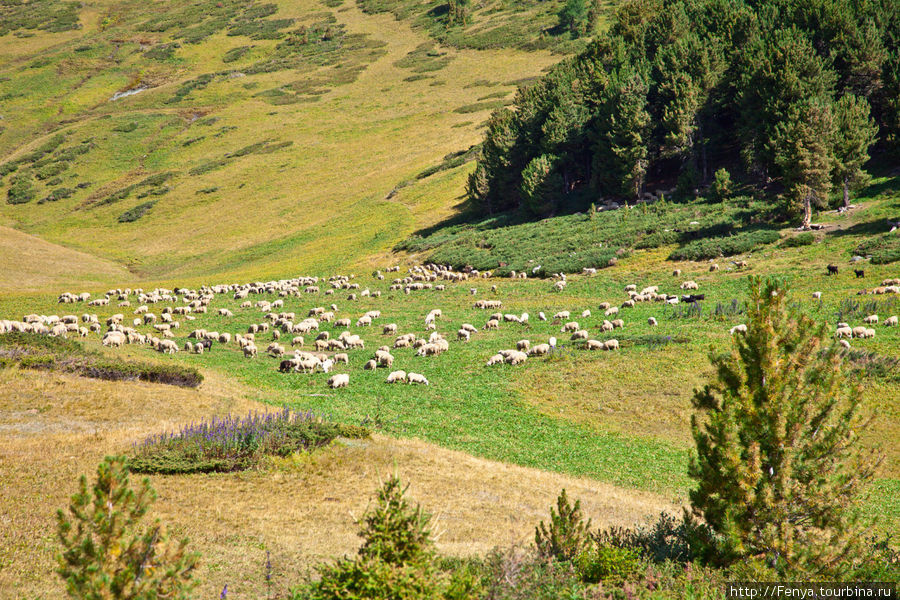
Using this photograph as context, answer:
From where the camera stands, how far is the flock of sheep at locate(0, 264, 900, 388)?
30.2 m

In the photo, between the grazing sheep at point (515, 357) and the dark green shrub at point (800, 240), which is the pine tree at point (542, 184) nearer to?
the dark green shrub at point (800, 240)

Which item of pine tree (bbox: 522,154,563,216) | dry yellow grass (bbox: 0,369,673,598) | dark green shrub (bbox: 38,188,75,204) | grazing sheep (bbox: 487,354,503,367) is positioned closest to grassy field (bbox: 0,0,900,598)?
dry yellow grass (bbox: 0,369,673,598)

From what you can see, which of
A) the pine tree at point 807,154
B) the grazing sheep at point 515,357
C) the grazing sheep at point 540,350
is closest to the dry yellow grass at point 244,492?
the grazing sheep at point 515,357

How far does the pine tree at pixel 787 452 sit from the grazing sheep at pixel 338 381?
64.6ft

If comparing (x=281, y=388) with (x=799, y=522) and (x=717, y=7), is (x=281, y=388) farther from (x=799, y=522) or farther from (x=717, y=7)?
(x=717, y=7)

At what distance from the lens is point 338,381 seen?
27.2m

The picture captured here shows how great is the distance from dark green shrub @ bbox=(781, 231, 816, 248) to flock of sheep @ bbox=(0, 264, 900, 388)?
8.97 metres

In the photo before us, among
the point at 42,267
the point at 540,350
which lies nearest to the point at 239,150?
the point at 42,267

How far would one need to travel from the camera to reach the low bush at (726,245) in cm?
4616

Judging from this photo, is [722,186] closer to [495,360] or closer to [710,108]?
[710,108]

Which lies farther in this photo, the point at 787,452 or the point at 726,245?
the point at 726,245

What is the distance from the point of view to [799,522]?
9.89 meters

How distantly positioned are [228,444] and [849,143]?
50.7 meters

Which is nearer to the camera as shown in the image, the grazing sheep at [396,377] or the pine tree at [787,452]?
the pine tree at [787,452]
